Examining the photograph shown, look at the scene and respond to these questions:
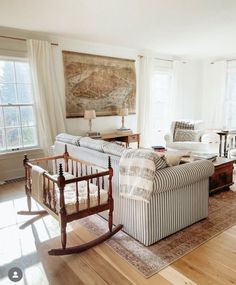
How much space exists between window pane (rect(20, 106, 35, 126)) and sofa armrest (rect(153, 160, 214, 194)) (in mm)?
3106

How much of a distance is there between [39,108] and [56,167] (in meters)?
1.29

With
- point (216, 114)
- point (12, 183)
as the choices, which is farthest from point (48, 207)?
point (216, 114)

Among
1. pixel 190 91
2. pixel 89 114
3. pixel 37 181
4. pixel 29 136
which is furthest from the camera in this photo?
pixel 190 91

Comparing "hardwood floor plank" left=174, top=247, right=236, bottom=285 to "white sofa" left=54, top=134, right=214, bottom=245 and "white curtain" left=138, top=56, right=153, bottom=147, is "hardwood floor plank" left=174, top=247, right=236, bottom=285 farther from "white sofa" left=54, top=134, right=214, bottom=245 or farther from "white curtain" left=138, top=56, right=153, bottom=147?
"white curtain" left=138, top=56, right=153, bottom=147

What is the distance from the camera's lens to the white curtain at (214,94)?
21.8ft

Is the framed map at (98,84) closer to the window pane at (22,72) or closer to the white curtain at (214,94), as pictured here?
the window pane at (22,72)

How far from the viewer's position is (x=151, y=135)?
634cm

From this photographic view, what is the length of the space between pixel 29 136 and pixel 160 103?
3.61 meters

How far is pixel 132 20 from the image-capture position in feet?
11.9

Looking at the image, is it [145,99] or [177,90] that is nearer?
[145,99]

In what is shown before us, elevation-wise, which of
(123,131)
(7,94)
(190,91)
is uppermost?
(190,91)

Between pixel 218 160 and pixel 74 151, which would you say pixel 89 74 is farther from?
pixel 218 160

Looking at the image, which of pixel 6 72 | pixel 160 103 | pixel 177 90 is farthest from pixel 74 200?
pixel 177 90

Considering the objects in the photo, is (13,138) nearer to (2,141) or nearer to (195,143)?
(2,141)
